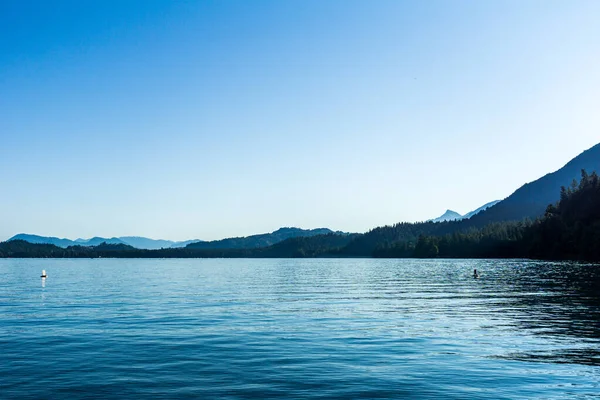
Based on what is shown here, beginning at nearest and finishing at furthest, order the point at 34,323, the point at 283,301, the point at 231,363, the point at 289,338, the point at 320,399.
→ 1. the point at 320,399
2. the point at 231,363
3. the point at 289,338
4. the point at 34,323
5. the point at 283,301

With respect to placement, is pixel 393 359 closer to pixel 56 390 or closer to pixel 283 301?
pixel 56 390

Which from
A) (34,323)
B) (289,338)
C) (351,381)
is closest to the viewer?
(351,381)

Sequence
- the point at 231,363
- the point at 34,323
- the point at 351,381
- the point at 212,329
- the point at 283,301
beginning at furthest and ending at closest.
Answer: the point at 283,301 < the point at 34,323 < the point at 212,329 < the point at 231,363 < the point at 351,381

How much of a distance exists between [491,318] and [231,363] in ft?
93.4

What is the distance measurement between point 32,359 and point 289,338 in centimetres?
1664

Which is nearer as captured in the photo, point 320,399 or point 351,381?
point 320,399

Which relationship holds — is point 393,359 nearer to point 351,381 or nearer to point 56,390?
point 351,381

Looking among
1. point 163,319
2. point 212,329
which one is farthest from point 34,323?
point 212,329

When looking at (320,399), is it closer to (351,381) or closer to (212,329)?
(351,381)

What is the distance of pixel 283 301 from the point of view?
215 ft

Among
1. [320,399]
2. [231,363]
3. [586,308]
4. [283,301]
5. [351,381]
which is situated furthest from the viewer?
[283,301]

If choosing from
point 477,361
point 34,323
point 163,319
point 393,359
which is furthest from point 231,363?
point 34,323

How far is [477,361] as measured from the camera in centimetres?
2930

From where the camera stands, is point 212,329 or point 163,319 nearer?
point 212,329
